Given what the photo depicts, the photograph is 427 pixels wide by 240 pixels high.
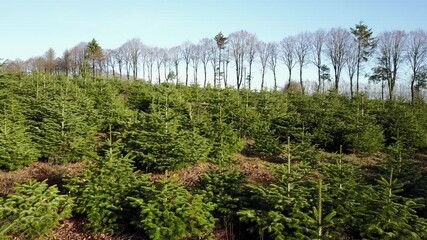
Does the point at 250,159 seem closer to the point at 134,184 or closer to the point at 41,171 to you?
the point at 134,184

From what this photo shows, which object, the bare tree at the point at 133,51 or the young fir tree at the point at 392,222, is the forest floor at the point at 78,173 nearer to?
the young fir tree at the point at 392,222

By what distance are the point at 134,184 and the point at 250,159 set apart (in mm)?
5663

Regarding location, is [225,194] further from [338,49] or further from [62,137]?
[338,49]

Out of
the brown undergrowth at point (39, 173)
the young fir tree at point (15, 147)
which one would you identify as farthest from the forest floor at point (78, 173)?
the young fir tree at point (15, 147)

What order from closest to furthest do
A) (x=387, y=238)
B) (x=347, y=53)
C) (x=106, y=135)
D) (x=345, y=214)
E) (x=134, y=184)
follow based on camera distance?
1. (x=387, y=238)
2. (x=345, y=214)
3. (x=134, y=184)
4. (x=106, y=135)
5. (x=347, y=53)

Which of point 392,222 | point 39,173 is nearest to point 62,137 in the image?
point 39,173

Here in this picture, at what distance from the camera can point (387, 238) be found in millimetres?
5711

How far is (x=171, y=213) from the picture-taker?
21.2ft

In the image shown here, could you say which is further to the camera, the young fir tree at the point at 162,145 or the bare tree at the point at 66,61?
the bare tree at the point at 66,61

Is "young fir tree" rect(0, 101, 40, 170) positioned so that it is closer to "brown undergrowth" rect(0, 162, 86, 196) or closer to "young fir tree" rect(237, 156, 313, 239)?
"brown undergrowth" rect(0, 162, 86, 196)

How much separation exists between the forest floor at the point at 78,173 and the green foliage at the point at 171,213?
43 cm

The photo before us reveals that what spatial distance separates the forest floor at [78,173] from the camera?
713 centimetres

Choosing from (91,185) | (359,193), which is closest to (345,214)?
(359,193)

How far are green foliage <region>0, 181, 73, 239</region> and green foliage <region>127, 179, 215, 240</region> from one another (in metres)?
1.49
